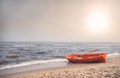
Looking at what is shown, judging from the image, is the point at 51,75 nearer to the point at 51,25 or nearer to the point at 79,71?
the point at 79,71

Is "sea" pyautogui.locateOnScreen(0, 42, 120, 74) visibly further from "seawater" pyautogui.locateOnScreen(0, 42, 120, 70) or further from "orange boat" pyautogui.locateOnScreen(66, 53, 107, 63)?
"orange boat" pyautogui.locateOnScreen(66, 53, 107, 63)

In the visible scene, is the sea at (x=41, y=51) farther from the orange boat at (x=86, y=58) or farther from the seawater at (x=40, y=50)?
the orange boat at (x=86, y=58)

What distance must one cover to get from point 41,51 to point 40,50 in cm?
6

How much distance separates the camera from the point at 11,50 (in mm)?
4148

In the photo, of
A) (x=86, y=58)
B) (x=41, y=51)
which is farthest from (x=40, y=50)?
(x=86, y=58)

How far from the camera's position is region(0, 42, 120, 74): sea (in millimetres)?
4077

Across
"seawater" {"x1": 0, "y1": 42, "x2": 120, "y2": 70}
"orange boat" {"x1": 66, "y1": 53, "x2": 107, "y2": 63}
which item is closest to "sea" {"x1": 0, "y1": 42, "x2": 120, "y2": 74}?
"seawater" {"x1": 0, "y1": 42, "x2": 120, "y2": 70}

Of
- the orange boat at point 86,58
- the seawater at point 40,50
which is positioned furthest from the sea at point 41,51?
the orange boat at point 86,58

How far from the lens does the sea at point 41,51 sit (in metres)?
4.08

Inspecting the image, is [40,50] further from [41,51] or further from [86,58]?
[86,58]

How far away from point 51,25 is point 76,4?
82 centimetres

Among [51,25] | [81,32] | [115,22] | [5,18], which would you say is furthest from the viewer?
[115,22]

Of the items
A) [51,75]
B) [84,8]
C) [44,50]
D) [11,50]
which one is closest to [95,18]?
[84,8]

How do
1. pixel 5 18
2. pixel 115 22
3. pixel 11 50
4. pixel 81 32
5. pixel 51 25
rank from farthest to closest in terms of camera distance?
pixel 115 22 → pixel 81 32 → pixel 51 25 → pixel 11 50 → pixel 5 18
